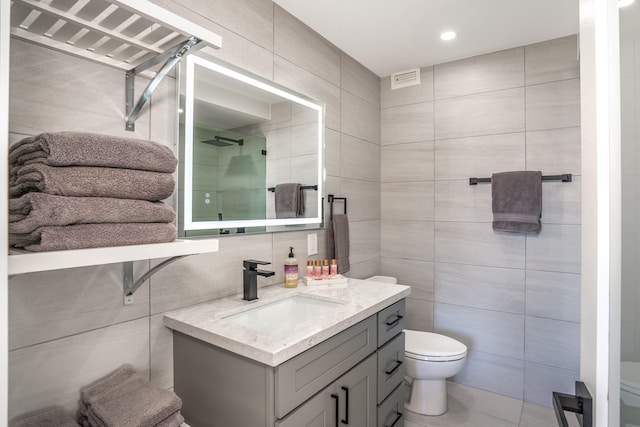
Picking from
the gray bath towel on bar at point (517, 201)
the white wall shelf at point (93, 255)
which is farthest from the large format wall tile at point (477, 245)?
the white wall shelf at point (93, 255)

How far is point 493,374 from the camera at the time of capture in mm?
2395

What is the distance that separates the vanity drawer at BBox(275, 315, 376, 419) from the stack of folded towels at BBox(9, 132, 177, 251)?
563mm

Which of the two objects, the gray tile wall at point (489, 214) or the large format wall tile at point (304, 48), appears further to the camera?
the gray tile wall at point (489, 214)

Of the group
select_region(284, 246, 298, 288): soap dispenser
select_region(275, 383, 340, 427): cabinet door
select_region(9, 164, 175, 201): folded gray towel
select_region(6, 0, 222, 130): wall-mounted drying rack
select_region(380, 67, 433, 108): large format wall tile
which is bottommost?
select_region(275, 383, 340, 427): cabinet door

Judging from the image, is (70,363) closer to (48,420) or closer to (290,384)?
(48,420)

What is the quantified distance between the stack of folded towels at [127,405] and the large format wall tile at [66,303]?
7.7 inches

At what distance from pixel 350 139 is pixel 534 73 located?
125 centimetres

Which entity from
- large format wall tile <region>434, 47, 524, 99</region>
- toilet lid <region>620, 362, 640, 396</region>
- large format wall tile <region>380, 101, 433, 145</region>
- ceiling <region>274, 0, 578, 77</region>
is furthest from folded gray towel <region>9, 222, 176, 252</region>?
large format wall tile <region>434, 47, 524, 99</region>

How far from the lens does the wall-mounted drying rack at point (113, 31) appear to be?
861 millimetres

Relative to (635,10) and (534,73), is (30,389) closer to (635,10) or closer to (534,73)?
(635,10)

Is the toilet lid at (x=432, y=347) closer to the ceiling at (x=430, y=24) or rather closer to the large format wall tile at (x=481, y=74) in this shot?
the large format wall tile at (x=481, y=74)

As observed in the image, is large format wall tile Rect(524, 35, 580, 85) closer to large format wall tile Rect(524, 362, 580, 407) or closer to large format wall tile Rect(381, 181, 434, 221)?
large format wall tile Rect(381, 181, 434, 221)

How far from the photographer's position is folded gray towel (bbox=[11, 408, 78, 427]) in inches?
36.8

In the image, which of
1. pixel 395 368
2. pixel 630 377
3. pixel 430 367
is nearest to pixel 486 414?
pixel 430 367
